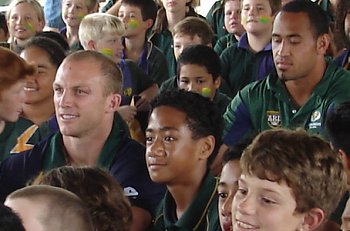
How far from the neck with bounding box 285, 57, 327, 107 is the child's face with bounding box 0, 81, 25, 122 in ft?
3.56

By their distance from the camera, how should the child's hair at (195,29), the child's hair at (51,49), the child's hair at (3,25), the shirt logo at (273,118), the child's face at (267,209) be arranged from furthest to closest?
→ the child's hair at (3,25), the child's hair at (195,29), the child's hair at (51,49), the shirt logo at (273,118), the child's face at (267,209)

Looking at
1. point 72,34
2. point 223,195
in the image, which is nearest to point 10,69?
point 223,195

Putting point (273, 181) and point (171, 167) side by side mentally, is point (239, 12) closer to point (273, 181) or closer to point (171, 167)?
point (171, 167)

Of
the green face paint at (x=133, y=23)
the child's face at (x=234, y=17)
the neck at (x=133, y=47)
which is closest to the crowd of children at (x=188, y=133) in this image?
the child's face at (x=234, y=17)

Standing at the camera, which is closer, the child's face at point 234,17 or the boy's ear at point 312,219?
the boy's ear at point 312,219

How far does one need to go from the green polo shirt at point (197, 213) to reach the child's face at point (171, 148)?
0.06 m

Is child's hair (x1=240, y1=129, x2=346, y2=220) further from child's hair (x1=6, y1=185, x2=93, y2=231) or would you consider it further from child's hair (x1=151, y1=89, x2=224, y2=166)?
child's hair (x1=151, y1=89, x2=224, y2=166)

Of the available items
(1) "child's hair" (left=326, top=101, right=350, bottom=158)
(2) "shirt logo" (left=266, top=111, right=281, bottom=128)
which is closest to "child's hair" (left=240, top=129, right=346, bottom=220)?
(1) "child's hair" (left=326, top=101, right=350, bottom=158)

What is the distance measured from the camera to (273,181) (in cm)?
188

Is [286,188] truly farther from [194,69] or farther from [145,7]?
[145,7]

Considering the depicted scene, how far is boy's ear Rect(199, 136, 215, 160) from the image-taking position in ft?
8.56

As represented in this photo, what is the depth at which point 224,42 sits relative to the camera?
498cm

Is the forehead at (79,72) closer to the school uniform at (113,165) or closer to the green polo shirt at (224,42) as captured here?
the school uniform at (113,165)

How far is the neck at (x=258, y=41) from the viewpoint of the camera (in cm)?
443
